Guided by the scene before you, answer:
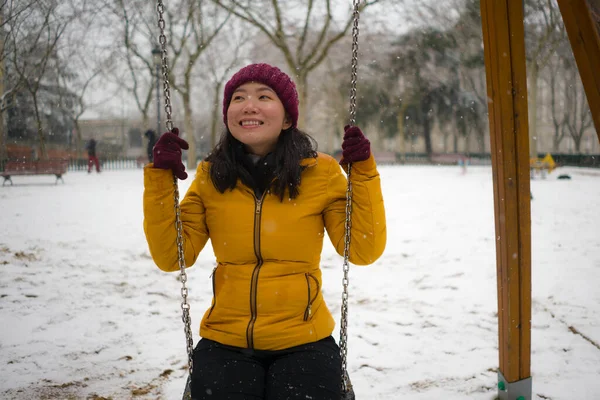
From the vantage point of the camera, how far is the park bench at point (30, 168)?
8336 mm

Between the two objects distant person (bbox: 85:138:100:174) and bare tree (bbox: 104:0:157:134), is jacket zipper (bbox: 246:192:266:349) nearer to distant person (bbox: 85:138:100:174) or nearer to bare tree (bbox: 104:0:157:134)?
bare tree (bbox: 104:0:157:134)

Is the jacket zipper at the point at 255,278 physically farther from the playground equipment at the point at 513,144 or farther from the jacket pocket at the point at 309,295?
the playground equipment at the point at 513,144

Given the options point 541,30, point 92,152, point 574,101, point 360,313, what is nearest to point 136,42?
point 92,152

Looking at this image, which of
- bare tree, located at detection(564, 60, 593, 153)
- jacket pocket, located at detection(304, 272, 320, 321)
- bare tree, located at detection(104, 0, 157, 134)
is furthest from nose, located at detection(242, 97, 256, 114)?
bare tree, located at detection(564, 60, 593, 153)

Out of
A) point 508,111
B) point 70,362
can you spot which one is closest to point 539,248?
point 508,111

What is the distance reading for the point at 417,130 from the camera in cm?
3534

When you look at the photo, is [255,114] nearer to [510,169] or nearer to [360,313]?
[510,169]

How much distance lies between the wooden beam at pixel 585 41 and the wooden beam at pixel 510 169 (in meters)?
0.22

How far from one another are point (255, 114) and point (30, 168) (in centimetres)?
963

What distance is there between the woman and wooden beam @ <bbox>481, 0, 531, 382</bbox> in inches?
27.1

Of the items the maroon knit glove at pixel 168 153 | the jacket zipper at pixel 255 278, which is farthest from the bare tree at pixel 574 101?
the maroon knit glove at pixel 168 153

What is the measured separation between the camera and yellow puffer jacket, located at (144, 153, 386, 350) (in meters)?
1.69

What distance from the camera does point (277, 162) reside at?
1.81 meters

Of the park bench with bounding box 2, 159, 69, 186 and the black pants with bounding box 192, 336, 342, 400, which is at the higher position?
the park bench with bounding box 2, 159, 69, 186
